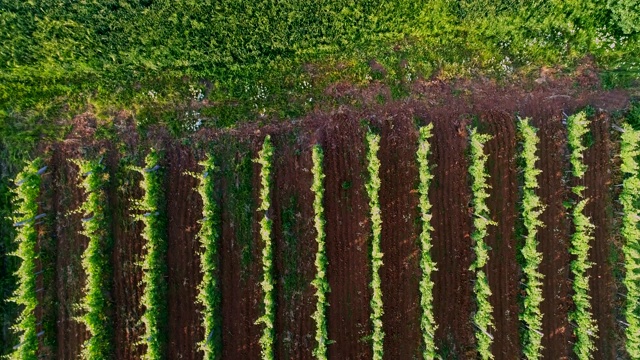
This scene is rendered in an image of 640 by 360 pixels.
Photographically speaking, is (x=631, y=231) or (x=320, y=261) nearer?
(x=320, y=261)

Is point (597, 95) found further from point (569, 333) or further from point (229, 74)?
point (229, 74)

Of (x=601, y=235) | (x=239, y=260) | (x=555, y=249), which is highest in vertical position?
(x=601, y=235)

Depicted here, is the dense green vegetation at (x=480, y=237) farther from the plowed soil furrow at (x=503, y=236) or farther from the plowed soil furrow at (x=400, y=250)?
the plowed soil furrow at (x=400, y=250)

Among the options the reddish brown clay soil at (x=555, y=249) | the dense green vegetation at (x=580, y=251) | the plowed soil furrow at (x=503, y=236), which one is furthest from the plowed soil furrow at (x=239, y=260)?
the dense green vegetation at (x=580, y=251)

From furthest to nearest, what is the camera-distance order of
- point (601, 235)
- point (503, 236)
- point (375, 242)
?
A: point (601, 235) → point (503, 236) → point (375, 242)

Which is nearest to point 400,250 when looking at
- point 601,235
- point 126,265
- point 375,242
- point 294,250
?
point 375,242

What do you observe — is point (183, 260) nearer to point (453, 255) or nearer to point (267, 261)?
point (267, 261)
